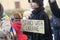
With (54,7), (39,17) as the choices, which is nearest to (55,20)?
(54,7)

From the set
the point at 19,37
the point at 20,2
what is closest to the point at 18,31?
the point at 19,37

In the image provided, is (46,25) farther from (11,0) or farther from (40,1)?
(11,0)

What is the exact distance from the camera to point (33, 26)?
4652 millimetres

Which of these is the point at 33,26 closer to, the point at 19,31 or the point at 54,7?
the point at 19,31

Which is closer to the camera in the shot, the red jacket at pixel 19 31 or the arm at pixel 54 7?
the arm at pixel 54 7

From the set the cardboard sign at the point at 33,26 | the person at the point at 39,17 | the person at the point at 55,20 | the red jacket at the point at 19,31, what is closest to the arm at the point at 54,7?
the person at the point at 55,20

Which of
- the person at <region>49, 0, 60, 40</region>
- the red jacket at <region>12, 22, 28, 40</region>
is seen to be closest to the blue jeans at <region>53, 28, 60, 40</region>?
the person at <region>49, 0, 60, 40</region>

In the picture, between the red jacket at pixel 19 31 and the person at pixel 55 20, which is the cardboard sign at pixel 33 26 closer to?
the red jacket at pixel 19 31

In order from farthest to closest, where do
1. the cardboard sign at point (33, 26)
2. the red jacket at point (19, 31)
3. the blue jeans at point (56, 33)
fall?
the blue jeans at point (56, 33) < the red jacket at point (19, 31) < the cardboard sign at point (33, 26)

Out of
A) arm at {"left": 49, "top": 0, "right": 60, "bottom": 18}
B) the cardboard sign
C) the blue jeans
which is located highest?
→ arm at {"left": 49, "top": 0, "right": 60, "bottom": 18}

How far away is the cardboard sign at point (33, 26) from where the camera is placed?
14.9 feet

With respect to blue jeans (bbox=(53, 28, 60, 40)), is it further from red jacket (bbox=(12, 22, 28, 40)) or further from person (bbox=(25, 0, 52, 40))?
red jacket (bbox=(12, 22, 28, 40))

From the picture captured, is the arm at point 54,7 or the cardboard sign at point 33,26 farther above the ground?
the arm at point 54,7

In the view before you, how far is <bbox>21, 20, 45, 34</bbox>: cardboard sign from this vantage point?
4539 millimetres
